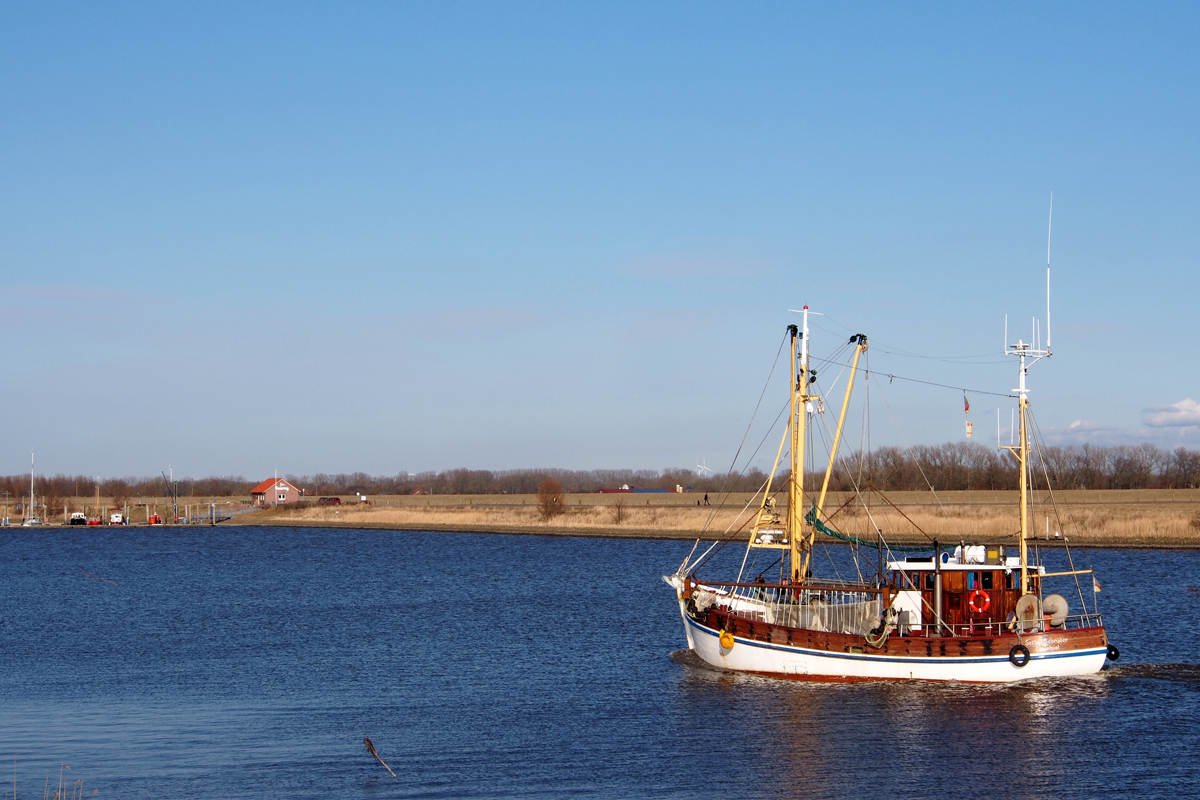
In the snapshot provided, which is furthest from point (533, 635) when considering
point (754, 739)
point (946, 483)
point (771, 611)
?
point (946, 483)

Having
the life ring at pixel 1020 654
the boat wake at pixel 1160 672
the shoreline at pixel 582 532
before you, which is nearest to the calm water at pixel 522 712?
the boat wake at pixel 1160 672

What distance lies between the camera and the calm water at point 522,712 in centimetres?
2859

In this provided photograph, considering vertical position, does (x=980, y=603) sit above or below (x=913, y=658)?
above

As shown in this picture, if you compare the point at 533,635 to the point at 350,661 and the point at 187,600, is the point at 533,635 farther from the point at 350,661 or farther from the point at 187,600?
the point at 187,600

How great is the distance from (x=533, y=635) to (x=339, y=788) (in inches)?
1027

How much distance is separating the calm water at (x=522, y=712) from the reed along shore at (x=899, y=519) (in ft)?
60.9

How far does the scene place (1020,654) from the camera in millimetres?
39219

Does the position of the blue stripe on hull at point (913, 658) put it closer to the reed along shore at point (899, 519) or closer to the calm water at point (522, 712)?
the calm water at point (522, 712)

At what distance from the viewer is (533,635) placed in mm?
53281

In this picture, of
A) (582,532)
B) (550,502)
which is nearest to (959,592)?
(582,532)

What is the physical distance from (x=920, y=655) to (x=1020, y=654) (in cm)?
333

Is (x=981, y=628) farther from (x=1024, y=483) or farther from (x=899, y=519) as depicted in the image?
(x=899, y=519)

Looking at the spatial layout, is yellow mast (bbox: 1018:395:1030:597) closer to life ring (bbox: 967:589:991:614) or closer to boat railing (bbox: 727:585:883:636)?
life ring (bbox: 967:589:991:614)

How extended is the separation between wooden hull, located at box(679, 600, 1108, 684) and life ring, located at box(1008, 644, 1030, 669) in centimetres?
5
